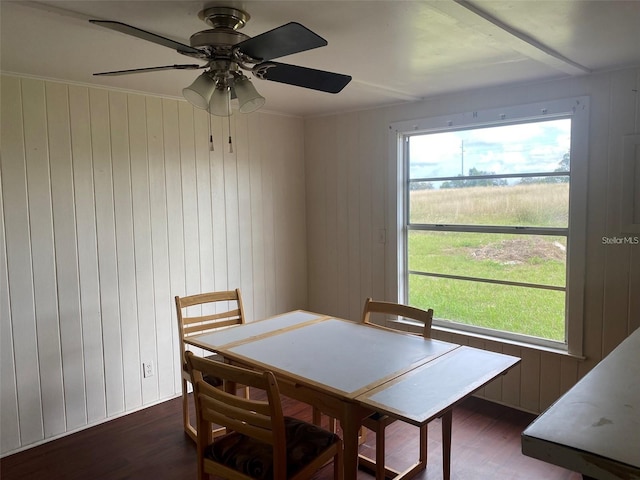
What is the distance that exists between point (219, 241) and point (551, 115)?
243 cm

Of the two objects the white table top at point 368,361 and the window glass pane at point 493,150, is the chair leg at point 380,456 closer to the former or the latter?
the white table top at point 368,361

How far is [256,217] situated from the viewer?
152 inches

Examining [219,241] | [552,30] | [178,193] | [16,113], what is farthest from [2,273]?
[552,30]

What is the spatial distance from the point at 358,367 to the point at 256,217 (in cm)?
213

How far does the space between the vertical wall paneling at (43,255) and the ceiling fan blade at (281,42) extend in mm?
1725

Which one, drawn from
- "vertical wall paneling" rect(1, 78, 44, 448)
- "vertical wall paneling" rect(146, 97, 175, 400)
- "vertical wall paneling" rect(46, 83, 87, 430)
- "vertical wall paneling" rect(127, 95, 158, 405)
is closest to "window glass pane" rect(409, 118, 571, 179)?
"vertical wall paneling" rect(146, 97, 175, 400)

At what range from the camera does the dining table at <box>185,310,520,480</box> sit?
66.5 inches

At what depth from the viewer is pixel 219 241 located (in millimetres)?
3621

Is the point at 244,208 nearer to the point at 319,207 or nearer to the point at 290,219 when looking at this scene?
the point at 290,219

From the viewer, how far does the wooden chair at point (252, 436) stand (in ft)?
5.41

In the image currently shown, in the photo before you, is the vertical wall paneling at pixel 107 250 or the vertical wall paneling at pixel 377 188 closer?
the vertical wall paneling at pixel 107 250

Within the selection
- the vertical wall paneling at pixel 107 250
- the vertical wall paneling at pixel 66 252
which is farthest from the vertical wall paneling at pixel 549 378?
the vertical wall paneling at pixel 66 252

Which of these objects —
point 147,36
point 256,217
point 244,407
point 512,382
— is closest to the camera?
point 147,36

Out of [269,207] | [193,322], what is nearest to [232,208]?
[269,207]
